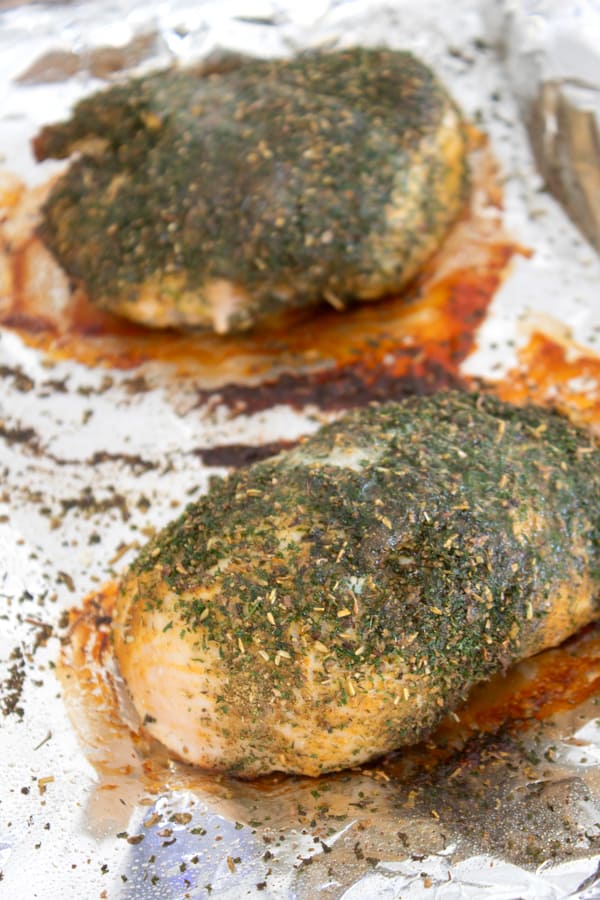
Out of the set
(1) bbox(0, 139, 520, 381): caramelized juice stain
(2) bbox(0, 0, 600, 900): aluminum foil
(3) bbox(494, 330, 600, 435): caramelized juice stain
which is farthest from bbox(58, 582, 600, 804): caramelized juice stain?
(1) bbox(0, 139, 520, 381): caramelized juice stain

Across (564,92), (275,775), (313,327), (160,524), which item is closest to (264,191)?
(313,327)

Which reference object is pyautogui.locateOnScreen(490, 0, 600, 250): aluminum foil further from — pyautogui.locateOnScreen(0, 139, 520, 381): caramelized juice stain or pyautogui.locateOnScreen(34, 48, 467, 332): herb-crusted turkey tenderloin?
pyautogui.locateOnScreen(34, 48, 467, 332): herb-crusted turkey tenderloin

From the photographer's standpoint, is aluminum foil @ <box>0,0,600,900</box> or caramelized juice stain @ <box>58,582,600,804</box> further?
caramelized juice stain @ <box>58,582,600,804</box>

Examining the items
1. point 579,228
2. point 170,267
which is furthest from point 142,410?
point 579,228

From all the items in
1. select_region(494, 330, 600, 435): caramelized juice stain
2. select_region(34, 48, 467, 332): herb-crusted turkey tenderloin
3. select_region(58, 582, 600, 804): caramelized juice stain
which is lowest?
select_region(58, 582, 600, 804): caramelized juice stain

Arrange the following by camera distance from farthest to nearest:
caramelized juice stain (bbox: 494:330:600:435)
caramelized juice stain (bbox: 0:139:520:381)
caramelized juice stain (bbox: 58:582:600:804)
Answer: caramelized juice stain (bbox: 0:139:520:381), caramelized juice stain (bbox: 494:330:600:435), caramelized juice stain (bbox: 58:582:600:804)

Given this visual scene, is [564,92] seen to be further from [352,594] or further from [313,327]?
[352,594]
